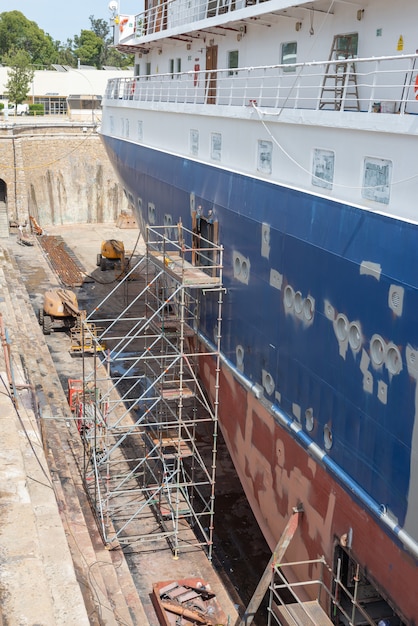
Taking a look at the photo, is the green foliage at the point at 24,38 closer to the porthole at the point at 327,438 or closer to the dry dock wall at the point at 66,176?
the dry dock wall at the point at 66,176

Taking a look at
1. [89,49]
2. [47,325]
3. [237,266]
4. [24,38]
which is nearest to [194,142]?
[237,266]

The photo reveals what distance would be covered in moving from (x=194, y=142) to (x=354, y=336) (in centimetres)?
701

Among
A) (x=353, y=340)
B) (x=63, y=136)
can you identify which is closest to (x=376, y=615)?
(x=353, y=340)

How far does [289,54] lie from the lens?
40.6ft

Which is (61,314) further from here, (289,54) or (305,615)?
(305,615)

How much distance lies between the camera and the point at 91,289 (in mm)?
27469

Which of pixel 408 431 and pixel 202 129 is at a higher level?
pixel 202 129

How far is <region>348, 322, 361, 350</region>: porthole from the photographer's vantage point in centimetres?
859

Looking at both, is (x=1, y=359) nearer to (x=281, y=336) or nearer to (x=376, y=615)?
(x=281, y=336)

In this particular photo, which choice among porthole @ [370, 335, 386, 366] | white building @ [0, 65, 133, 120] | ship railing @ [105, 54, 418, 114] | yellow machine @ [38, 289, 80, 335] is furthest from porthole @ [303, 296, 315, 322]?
white building @ [0, 65, 133, 120]

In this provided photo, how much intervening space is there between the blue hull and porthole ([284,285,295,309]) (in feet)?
0.27

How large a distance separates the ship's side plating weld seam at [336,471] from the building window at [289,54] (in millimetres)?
5249

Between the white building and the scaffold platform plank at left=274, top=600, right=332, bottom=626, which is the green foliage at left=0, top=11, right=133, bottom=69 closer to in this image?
the white building

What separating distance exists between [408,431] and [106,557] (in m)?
6.09
